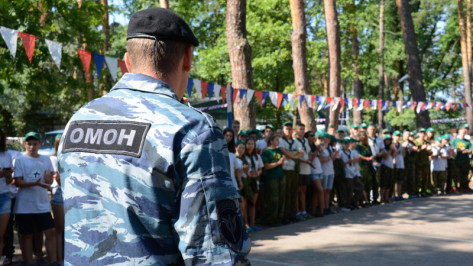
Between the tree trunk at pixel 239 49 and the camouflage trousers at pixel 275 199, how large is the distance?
7.14ft

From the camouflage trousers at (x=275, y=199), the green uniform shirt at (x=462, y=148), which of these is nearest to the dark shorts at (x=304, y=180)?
the camouflage trousers at (x=275, y=199)

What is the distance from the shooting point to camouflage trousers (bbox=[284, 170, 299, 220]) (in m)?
10.9

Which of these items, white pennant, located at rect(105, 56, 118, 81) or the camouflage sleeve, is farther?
white pennant, located at rect(105, 56, 118, 81)

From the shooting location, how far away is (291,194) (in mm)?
11094

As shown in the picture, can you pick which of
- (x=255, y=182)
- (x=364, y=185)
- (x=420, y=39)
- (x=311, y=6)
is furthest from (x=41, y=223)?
(x=420, y=39)

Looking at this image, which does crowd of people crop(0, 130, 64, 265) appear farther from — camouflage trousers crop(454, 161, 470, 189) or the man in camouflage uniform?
camouflage trousers crop(454, 161, 470, 189)

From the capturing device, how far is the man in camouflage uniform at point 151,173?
62.0 inches

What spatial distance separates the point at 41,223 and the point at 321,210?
666 centimetres

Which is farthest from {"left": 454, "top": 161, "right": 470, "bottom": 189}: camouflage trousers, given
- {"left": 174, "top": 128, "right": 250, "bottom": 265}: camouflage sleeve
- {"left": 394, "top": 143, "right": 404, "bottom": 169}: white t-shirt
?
{"left": 174, "top": 128, "right": 250, "bottom": 265}: camouflage sleeve

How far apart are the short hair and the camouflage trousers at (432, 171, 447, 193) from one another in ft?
52.2

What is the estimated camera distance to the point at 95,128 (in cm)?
176

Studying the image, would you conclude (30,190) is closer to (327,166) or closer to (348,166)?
(327,166)

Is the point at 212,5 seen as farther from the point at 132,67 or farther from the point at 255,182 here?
the point at 132,67

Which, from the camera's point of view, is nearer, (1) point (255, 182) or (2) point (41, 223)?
(2) point (41, 223)
